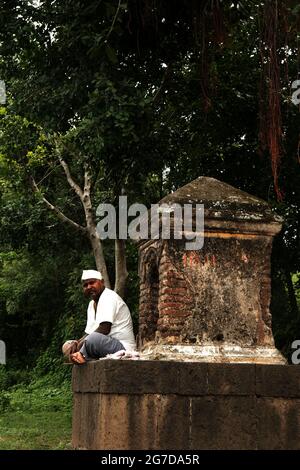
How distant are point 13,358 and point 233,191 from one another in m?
17.3

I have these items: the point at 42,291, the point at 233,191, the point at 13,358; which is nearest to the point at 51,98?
the point at 233,191

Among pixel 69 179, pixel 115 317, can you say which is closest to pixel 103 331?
pixel 115 317

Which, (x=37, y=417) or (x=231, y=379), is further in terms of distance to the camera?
(x=37, y=417)

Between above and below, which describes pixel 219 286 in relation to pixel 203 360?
above

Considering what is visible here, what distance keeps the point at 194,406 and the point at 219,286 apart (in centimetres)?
125

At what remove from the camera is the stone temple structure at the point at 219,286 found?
22.4 ft

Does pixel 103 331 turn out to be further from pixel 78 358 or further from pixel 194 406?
pixel 194 406

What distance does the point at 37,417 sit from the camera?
13.3 meters

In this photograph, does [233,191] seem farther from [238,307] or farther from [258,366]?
[258,366]

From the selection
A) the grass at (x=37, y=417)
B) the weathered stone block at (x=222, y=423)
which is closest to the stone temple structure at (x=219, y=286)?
the weathered stone block at (x=222, y=423)

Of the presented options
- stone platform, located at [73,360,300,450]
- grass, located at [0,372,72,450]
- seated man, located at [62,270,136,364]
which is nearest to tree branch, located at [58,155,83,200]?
grass, located at [0,372,72,450]

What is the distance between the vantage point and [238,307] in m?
6.96

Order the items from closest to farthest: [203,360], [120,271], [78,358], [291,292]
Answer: [203,360], [78,358], [120,271], [291,292]

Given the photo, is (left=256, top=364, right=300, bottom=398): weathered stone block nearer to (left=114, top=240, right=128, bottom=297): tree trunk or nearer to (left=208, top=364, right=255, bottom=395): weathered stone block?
(left=208, top=364, right=255, bottom=395): weathered stone block
